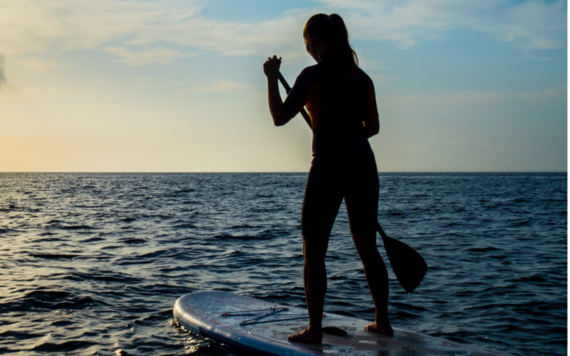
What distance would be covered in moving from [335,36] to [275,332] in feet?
7.11

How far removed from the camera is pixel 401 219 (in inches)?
703

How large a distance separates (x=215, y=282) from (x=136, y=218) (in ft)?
37.9

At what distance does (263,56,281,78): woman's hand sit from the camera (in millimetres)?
3029

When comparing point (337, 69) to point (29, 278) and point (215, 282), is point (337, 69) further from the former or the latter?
point (29, 278)

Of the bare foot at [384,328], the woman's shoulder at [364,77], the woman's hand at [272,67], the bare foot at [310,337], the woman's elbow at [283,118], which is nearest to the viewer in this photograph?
the woman's elbow at [283,118]

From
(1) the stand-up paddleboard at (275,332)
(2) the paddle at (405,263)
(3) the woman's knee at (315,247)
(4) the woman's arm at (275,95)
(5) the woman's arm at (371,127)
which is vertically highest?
(4) the woman's arm at (275,95)

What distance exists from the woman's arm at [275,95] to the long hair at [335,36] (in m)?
0.31

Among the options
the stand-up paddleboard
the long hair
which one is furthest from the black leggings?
the stand-up paddleboard

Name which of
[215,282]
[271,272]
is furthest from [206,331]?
[271,272]

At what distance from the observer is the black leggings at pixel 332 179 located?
120 inches

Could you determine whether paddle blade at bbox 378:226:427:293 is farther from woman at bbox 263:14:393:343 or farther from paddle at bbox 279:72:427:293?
woman at bbox 263:14:393:343

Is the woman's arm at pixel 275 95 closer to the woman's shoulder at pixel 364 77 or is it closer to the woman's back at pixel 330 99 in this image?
the woman's back at pixel 330 99

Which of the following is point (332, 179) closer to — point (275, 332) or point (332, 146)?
point (332, 146)

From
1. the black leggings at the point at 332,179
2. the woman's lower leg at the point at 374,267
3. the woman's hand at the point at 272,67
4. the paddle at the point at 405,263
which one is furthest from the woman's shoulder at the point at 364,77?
the paddle at the point at 405,263
